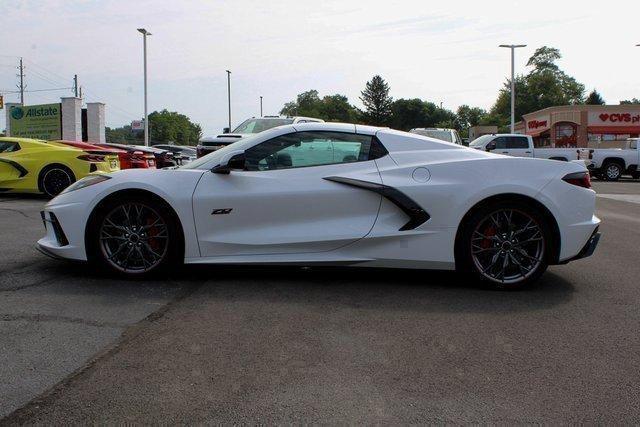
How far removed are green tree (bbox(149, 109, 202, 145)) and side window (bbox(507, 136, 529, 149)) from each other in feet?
345

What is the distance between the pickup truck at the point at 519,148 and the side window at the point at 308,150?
20266 millimetres

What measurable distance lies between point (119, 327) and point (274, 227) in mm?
1603

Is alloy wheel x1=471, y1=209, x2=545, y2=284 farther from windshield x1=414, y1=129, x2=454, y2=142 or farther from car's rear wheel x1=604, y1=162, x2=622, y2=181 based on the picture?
car's rear wheel x1=604, y1=162, x2=622, y2=181

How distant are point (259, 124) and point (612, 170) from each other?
18031 millimetres

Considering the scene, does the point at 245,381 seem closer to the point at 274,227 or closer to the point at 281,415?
the point at 281,415

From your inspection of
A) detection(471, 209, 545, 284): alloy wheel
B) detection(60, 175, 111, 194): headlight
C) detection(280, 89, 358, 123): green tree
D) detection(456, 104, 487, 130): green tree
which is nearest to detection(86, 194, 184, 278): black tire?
detection(60, 175, 111, 194): headlight

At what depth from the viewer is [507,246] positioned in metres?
5.27

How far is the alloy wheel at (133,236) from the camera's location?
211 inches

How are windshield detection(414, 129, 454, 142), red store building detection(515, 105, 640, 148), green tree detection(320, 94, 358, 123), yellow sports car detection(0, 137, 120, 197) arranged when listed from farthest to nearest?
green tree detection(320, 94, 358, 123)
red store building detection(515, 105, 640, 148)
windshield detection(414, 129, 454, 142)
yellow sports car detection(0, 137, 120, 197)

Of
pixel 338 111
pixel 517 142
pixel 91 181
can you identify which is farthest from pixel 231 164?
pixel 338 111

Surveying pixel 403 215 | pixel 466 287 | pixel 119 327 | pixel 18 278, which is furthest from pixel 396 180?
pixel 18 278

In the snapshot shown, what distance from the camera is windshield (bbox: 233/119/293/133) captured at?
1494 cm

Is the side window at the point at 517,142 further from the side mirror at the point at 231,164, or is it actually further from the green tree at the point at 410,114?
the green tree at the point at 410,114

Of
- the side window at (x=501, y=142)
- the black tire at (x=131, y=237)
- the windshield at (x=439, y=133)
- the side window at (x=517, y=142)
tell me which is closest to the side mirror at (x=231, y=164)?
the black tire at (x=131, y=237)
